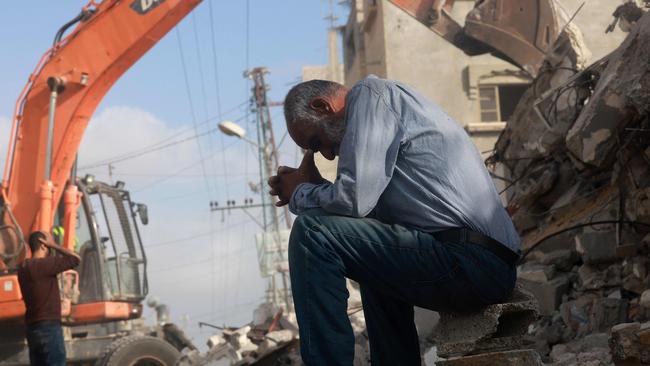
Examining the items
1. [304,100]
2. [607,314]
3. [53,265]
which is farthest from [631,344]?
[53,265]

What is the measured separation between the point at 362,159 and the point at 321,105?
0.35 m

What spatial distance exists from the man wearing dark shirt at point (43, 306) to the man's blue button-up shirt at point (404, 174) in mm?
4467

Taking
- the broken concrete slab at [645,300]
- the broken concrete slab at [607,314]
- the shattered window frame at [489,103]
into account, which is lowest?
the broken concrete slab at [607,314]

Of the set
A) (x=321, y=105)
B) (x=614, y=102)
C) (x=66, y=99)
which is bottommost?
(x=321, y=105)

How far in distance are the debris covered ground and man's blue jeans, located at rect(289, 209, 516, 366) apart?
0.16 meters

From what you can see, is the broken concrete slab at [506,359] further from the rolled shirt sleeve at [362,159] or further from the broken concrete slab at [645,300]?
the broken concrete slab at [645,300]

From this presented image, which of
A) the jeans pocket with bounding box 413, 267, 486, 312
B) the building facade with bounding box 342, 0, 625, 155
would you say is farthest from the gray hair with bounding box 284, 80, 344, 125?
the building facade with bounding box 342, 0, 625, 155

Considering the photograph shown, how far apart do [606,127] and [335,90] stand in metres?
2.88

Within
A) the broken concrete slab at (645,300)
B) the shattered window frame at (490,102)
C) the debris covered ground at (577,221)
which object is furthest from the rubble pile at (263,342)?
the shattered window frame at (490,102)

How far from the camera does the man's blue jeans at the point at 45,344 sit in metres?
6.93

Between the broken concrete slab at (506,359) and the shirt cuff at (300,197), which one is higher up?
the shirt cuff at (300,197)

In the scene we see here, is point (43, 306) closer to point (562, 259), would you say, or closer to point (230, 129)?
point (562, 259)

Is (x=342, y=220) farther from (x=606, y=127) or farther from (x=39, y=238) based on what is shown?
(x=39, y=238)

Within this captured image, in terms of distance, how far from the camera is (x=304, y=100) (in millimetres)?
3080
